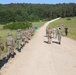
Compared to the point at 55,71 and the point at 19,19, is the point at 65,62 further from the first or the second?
the point at 19,19

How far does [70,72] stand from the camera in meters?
14.0

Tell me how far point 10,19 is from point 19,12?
10.8 metres

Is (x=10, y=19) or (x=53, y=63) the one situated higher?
(x=53, y=63)

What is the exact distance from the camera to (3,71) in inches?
563

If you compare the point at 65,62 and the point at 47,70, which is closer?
the point at 47,70

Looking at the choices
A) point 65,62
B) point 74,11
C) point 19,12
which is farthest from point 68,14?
point 65,62

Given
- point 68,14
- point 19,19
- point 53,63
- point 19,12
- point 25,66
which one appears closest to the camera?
point 25,66

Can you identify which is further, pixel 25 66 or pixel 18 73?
pixel 25 66

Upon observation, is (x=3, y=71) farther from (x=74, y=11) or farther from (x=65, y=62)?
(x=74, y=11)

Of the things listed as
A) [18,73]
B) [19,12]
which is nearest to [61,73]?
[18,73]

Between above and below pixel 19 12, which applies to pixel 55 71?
above

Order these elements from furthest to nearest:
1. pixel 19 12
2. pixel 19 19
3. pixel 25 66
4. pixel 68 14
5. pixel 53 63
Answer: pixel 68 14
pixel 19 12
pixel 19 19
pixel 53 63
pixel 25 66

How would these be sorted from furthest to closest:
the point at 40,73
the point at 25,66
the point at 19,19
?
1. the point at 19,19
2. the point at 25,66
3. the point at 40,73

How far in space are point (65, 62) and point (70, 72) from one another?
3202mm
